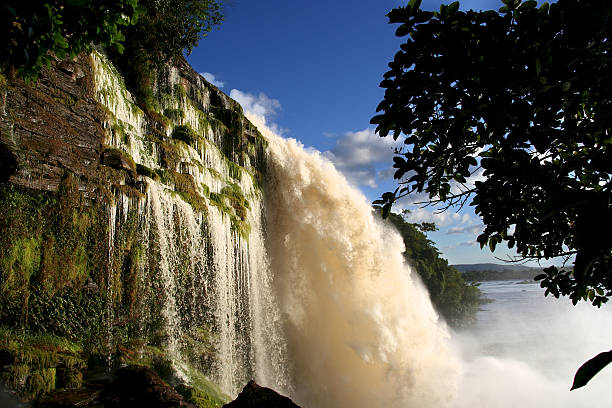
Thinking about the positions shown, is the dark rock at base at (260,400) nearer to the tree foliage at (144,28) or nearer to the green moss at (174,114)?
the tree foliage at (144,28)

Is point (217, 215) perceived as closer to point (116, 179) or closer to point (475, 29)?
point (116, 179)

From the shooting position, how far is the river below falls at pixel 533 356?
16.3 metres

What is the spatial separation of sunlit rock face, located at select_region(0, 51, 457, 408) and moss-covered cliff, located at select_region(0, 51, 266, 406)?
4 centimetres

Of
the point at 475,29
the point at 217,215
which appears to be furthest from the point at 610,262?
the point at 217,215

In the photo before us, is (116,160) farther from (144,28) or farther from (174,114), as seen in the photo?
(144,28)

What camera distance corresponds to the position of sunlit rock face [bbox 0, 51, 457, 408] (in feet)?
21.3

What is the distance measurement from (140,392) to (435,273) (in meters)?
32.8

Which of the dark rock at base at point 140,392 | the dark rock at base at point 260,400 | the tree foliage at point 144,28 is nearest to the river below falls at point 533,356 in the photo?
the dark rock at base at point 260,400

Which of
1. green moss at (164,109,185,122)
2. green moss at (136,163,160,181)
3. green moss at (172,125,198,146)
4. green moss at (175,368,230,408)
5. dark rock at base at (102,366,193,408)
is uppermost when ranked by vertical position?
green moss at (164,109,185,122)

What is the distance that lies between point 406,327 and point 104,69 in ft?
46.3

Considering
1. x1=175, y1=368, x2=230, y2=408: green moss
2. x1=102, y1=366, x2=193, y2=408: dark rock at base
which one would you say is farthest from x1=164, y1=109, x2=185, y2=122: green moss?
x1=102, y1=366, x2=193, y2=408: dark rock at base

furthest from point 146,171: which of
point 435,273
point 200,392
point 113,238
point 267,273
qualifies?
point 435,273

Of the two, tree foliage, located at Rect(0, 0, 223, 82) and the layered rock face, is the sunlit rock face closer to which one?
the layered rock face

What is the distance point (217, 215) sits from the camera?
387 inches
